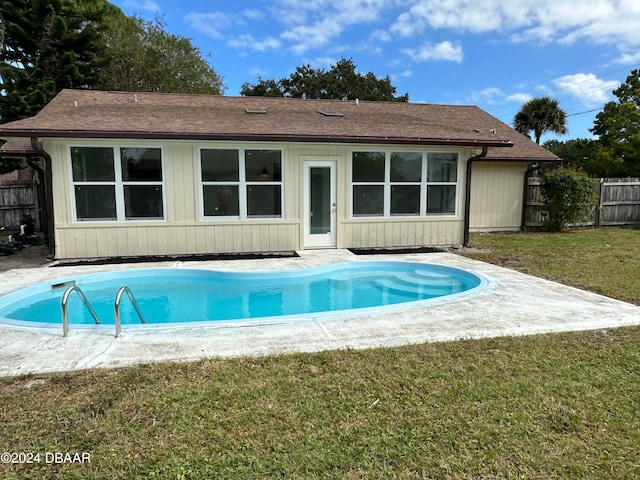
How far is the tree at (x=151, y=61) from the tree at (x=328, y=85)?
5.35m

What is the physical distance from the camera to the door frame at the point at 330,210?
9.79 metres

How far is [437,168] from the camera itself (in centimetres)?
1055

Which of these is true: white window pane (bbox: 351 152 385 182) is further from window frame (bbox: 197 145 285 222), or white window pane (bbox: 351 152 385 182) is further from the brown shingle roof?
window frame (bbox: 197 145 285 222)

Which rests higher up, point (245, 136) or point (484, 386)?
point (245, 136)

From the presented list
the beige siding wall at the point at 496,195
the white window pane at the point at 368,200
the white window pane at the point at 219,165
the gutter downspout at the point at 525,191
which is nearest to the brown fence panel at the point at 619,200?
the gutter downspout at the point at 525,191

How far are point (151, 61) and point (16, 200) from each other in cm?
1344

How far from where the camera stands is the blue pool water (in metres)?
6.29

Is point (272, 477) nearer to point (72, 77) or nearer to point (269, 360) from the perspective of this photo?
point (269, 360)

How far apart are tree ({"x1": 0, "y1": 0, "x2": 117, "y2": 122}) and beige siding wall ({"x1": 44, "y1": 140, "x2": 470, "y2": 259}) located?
36.0ft

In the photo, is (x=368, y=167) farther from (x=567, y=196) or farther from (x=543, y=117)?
(x=543, y=117)

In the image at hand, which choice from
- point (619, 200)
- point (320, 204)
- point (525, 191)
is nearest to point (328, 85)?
point (525, 191)

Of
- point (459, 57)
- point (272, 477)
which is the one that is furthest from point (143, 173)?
point (459, 57)

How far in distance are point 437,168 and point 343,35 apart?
69.7 feet

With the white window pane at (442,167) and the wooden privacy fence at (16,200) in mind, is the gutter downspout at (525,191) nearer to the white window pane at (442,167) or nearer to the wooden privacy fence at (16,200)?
the white window pane at (442,167)
